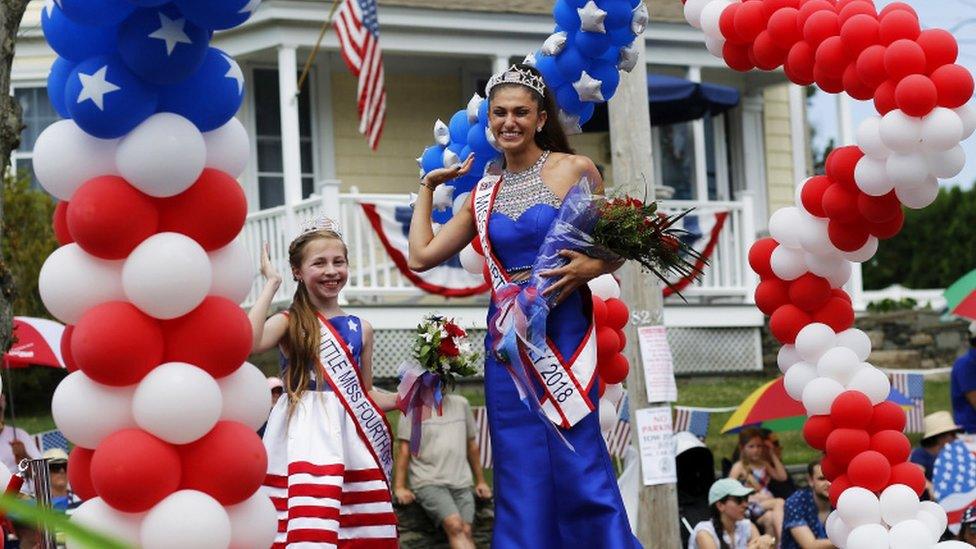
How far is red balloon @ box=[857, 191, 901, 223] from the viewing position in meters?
7.01

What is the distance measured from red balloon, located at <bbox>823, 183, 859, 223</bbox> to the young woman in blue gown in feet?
5.29

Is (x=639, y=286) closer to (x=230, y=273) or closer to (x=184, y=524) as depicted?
(x=230, y=273)

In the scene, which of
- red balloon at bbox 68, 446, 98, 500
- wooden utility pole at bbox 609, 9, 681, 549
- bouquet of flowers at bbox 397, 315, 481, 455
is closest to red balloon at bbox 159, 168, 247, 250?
red balloon at bbox 68, 446, 98, 500

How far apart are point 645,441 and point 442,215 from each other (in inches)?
108

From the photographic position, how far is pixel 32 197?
17.2m

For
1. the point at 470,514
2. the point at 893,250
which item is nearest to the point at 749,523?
the point at 470,514

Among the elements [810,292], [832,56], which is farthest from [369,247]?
[832,56]

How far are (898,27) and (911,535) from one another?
Result: 204cm

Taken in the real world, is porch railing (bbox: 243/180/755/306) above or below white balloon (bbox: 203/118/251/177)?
above

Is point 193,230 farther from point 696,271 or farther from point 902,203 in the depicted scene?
point 902,203

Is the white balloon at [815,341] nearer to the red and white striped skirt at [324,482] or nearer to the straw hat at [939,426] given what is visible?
the red and white striped skirt at [324,482]

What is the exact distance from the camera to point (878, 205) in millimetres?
7016

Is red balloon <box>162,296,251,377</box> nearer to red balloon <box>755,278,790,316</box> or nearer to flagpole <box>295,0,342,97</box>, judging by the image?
red balloon <box>755,278,790,316</box>

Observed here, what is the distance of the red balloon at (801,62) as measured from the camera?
23.1ft
